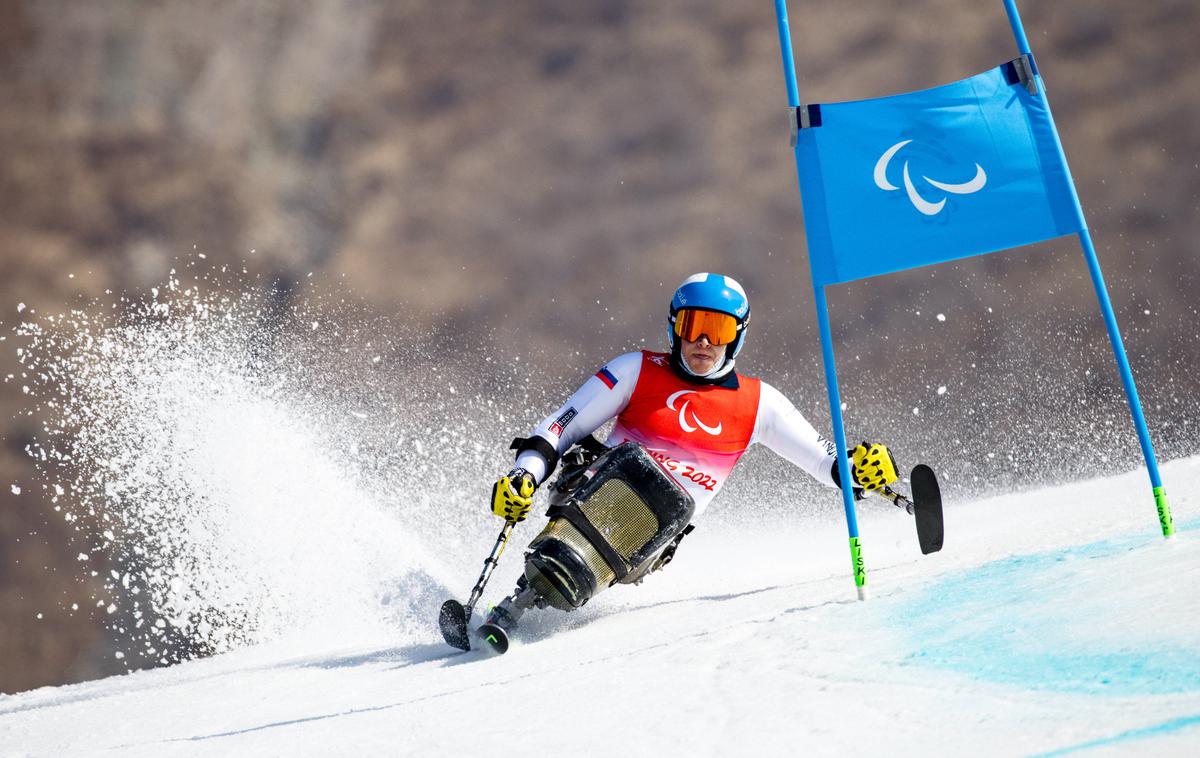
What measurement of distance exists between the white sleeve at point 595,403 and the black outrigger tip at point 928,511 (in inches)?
56.9

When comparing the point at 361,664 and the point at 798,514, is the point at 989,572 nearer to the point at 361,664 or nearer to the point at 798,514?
the point at 361,664

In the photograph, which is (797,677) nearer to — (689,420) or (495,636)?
(495,636)

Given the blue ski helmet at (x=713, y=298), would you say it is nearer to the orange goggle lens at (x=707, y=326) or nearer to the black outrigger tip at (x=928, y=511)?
the orange goggle lens at (x=707, y=326)

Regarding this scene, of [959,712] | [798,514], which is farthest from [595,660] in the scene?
[798,514]

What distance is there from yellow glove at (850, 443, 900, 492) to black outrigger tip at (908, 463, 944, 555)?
0.91 ft

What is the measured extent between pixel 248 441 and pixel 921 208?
18.6 ft

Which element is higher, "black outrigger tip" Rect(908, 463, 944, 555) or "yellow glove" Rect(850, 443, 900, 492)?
"yellow glove" Rect(850, 443, 900, 492)

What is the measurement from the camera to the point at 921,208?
405 centimetres

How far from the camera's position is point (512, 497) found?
463 centimetres

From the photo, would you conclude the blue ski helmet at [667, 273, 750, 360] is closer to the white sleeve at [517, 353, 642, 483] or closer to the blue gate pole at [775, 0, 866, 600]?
the white sleeve at [517, 353, 642, 483]

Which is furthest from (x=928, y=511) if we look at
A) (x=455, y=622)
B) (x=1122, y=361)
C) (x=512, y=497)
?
(x=455, y=622)

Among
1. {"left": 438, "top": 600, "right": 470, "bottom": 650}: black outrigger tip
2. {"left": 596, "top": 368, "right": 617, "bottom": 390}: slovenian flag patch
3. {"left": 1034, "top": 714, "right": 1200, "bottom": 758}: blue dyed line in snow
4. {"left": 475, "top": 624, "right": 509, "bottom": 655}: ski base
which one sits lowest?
{"left": 1034, "top": 714, "right": 1200, "bottom": 758}: blue dyed line in snow

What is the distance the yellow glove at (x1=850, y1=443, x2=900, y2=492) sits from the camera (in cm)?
466

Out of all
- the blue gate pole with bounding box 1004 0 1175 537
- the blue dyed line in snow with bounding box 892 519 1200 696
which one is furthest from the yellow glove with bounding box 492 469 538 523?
the blue gate pole with bounding box 1004 0 1175 537
